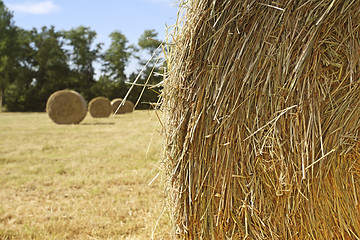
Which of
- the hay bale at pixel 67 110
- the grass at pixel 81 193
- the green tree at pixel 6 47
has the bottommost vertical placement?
the grass at pixel 81 193

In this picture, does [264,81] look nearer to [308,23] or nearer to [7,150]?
[308,23]

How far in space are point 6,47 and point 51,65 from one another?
4.81 metres

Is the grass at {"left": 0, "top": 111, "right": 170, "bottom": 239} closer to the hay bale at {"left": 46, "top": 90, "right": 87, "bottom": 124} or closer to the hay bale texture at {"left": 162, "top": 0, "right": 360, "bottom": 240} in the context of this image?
the hay bale texture at {"left": 162, "top": 0, "right": 360, "bottom": 240}

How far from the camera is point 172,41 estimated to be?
2.13m

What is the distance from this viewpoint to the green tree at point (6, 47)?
3250cm

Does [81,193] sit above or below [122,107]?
below

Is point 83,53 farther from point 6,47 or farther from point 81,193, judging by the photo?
point 81,193

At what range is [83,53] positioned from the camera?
3666cm

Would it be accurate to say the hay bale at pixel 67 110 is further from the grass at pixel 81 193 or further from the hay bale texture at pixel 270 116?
the hay bale texture at pixel 270 116

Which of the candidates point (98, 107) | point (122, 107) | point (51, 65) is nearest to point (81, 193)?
point (98, 107)

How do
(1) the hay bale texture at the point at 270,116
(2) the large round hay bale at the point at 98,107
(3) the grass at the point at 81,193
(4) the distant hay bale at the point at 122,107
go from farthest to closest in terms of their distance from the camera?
(4) the distant hay bale at the point at 122,107 < (2) the large round hay bale at the point at 98,107 < (3) the grass at the point at 81,193 < (1) the hay bale texture at the point at 270,116

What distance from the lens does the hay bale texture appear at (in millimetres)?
1853

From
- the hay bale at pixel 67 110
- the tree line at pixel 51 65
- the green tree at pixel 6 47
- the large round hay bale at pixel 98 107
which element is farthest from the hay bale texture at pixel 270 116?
the green tree at pixel 6 47

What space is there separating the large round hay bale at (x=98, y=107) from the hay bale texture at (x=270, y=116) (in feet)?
51.3
